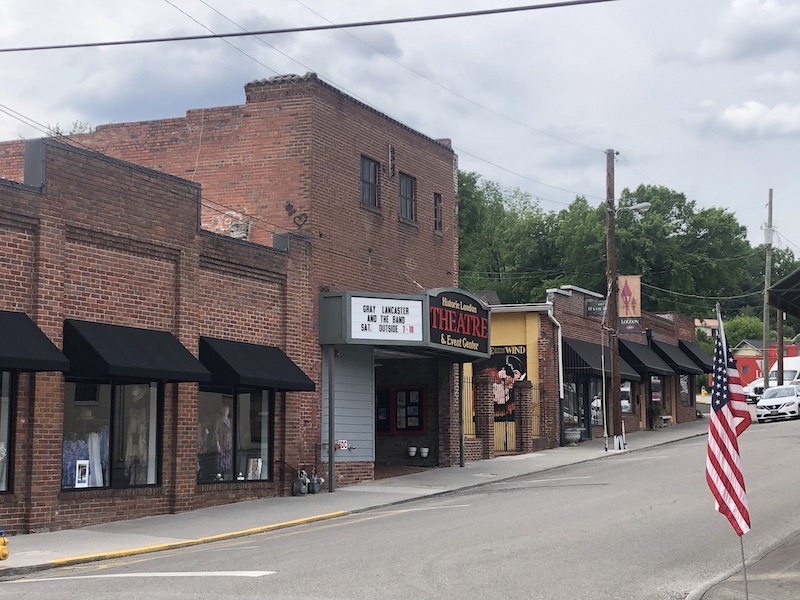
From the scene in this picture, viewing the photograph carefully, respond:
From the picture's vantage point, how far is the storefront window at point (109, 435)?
18125mm

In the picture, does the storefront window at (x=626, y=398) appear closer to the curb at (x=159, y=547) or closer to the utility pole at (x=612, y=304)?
the utility pole at (x=612, y=304)

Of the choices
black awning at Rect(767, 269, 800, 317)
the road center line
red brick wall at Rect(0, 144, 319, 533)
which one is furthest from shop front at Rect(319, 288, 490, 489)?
Result: the road center line

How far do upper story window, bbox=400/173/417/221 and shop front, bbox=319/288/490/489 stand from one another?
117 inches

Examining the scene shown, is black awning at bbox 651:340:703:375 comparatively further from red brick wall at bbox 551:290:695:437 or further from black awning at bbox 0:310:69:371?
black awning at bbox 0:310:69:371

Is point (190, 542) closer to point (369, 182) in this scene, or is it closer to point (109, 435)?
point (109, 435)

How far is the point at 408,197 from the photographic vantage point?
28.7m

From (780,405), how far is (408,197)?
25.9 meters

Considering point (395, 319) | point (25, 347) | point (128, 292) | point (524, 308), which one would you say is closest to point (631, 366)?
point (524, 308)

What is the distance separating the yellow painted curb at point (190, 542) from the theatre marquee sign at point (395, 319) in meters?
5.35

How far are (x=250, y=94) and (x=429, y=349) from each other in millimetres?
7579

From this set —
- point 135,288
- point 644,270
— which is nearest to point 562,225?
point 644,270

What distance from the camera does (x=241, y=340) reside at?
72.7 feet

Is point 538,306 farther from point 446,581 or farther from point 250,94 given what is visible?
point 446,581

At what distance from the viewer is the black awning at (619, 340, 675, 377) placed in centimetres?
4369
